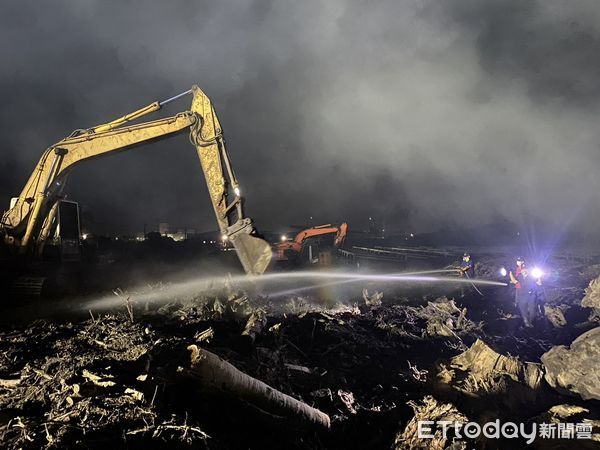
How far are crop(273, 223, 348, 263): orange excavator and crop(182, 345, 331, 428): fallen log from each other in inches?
519

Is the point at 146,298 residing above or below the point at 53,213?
below

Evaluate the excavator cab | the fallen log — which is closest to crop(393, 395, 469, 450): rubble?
the fallen log

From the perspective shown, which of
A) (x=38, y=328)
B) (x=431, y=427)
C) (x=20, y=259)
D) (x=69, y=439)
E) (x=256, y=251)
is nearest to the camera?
(x=69, y=439)

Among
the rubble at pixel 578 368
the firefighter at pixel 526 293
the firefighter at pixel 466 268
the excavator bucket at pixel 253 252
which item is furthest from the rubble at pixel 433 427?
the firefighter at pixel 466 268

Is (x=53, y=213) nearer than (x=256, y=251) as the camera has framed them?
No

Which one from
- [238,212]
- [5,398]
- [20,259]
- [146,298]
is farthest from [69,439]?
[20,259]

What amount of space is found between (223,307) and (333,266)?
10.4 meters

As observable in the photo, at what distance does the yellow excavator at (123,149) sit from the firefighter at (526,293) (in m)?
9.18

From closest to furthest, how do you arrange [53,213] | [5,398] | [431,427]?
[5,398], [431,427], [53,213]

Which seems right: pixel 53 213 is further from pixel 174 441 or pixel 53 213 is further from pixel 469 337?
pixel 469 337

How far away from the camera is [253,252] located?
8.14 m

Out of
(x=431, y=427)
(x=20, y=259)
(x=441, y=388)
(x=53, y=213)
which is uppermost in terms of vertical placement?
(x=53, y=213)

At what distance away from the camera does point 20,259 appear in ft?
35.9

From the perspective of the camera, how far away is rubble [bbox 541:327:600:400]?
20.3 ft
